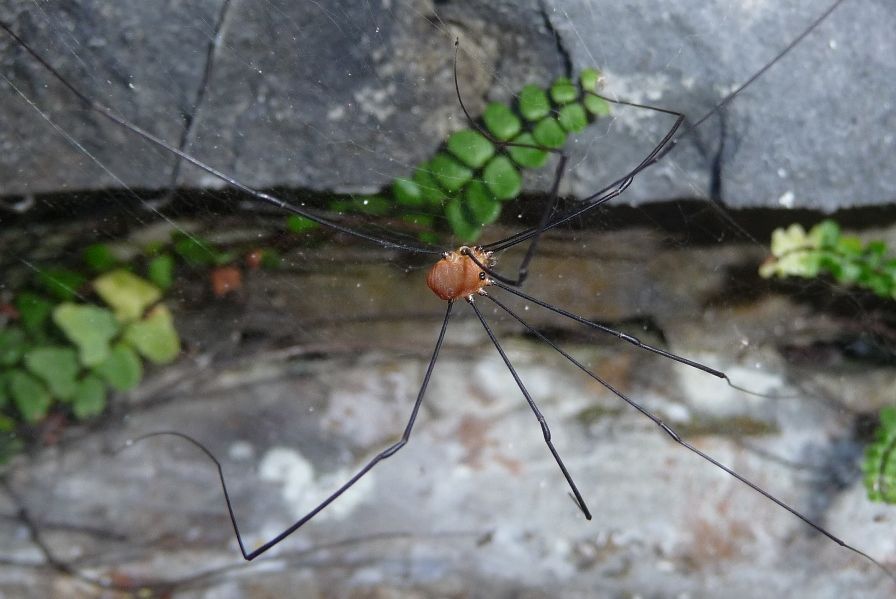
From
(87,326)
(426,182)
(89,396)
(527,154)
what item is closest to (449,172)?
(426,182)

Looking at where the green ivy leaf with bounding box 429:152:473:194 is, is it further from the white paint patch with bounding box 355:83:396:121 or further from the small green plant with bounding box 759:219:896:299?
the small green plant with bounding box 759:219:896:299

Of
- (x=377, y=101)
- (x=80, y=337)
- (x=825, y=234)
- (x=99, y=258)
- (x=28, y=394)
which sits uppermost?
(x=825, y=234)

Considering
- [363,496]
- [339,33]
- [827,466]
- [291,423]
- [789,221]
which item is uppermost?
[789,221]

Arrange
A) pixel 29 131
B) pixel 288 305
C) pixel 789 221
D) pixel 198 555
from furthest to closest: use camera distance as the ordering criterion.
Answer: pixel 198 555
pixel 288 305
pixel 789 221
pixel 29 131

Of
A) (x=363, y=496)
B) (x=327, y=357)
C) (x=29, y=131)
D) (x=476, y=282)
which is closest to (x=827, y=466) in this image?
(x=476, y=282)

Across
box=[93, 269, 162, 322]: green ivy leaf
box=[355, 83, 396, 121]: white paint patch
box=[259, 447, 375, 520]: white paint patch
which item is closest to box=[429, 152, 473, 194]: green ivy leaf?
box=[355, 83, 396, 121]: white paint patch

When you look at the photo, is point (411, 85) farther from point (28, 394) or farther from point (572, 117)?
point (28, 394)

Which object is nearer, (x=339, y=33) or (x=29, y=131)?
(x=339, y=33)

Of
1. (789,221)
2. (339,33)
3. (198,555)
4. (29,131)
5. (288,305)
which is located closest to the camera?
(339,33)

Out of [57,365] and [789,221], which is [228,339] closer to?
[57,365]
